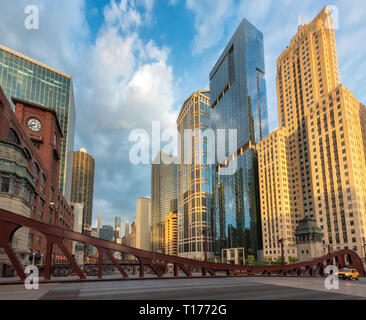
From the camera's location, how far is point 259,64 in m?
164

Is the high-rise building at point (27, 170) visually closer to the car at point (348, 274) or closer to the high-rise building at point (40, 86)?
the car at point (348, 274)

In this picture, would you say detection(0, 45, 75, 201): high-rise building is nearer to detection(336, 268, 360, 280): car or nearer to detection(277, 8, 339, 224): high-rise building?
detection(277, 8, 339, 224): high-rise building

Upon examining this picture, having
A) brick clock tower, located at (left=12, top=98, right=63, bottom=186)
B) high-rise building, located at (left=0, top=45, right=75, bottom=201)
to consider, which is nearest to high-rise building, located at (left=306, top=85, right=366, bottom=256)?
brick clock tower, located at (left=12, top=98, right=63, bottom=186)

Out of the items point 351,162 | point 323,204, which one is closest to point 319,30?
point 351,162

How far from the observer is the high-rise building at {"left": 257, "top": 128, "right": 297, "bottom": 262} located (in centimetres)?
11531

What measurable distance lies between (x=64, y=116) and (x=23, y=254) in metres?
113

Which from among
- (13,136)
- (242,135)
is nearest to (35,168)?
(13,136)

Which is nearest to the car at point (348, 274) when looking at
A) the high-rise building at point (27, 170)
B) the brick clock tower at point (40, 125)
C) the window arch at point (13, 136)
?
the high-rise building at point (27, 170)

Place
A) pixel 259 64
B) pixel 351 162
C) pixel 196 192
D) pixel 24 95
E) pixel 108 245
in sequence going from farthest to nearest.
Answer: pixel 196 192 < pixel 259 64 < pixel 24 95 < pixel 351 162 < pixel 108 245

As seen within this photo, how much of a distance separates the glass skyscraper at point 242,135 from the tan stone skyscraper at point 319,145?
9.91 meters

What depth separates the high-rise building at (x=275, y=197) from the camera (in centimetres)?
11531

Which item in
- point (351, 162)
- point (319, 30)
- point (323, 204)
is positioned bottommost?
point (323, 204)
